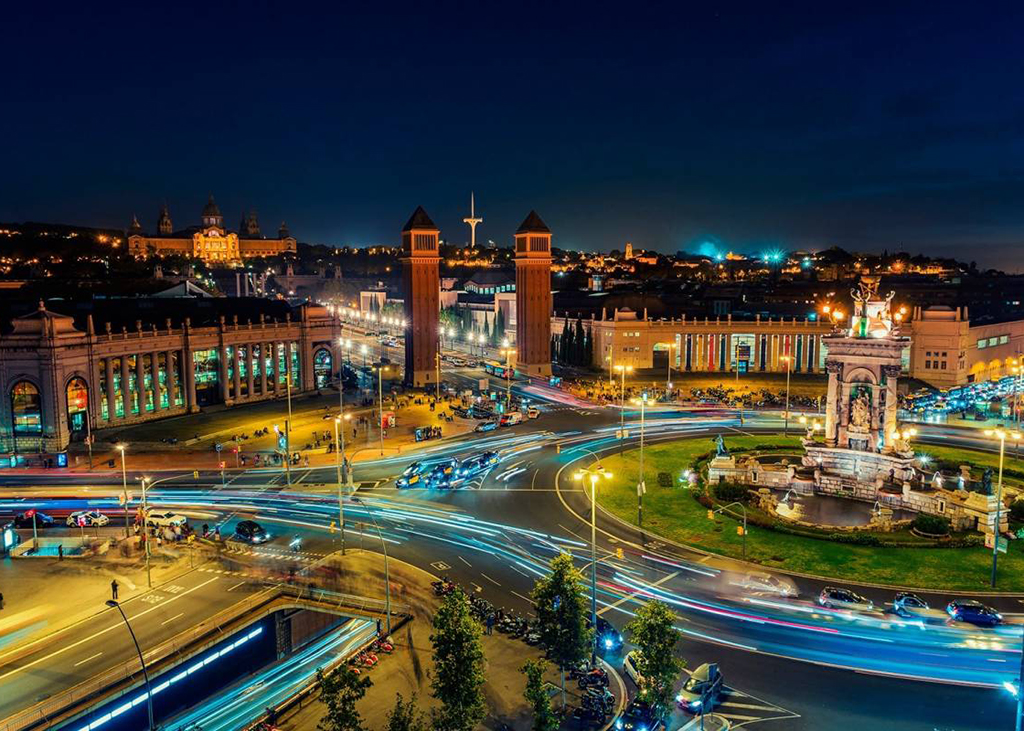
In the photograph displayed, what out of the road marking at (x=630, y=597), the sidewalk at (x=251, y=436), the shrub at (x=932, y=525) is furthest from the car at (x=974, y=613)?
the sidewalk at (x=251, y=436)

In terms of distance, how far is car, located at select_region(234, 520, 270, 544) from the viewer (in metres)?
47.3

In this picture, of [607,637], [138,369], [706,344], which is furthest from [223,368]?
[607,637]

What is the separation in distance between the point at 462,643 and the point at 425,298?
91537 mm

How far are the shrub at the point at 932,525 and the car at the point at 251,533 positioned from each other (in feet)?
134

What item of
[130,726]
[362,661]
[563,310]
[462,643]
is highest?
[563,310]

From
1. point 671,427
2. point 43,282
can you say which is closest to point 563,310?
point 671,427

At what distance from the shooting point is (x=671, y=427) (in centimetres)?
8262

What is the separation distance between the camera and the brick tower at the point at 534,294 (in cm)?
12262

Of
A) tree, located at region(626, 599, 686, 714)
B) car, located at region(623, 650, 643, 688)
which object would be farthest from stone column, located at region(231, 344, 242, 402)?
tree, located at region(626, 599, 686, 714)

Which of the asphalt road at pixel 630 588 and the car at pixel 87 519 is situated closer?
the asphalt road at pixel 630 588

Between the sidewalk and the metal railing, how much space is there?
29.7 metres

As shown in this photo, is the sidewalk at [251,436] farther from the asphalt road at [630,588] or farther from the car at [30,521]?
the car at [30,521]

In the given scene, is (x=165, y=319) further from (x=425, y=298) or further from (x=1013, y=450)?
(x=1013, y=450)

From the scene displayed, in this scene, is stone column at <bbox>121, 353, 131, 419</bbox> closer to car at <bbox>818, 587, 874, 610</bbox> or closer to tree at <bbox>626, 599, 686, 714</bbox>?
tree at <bbox>626, 599, 686, 714</bbox>
